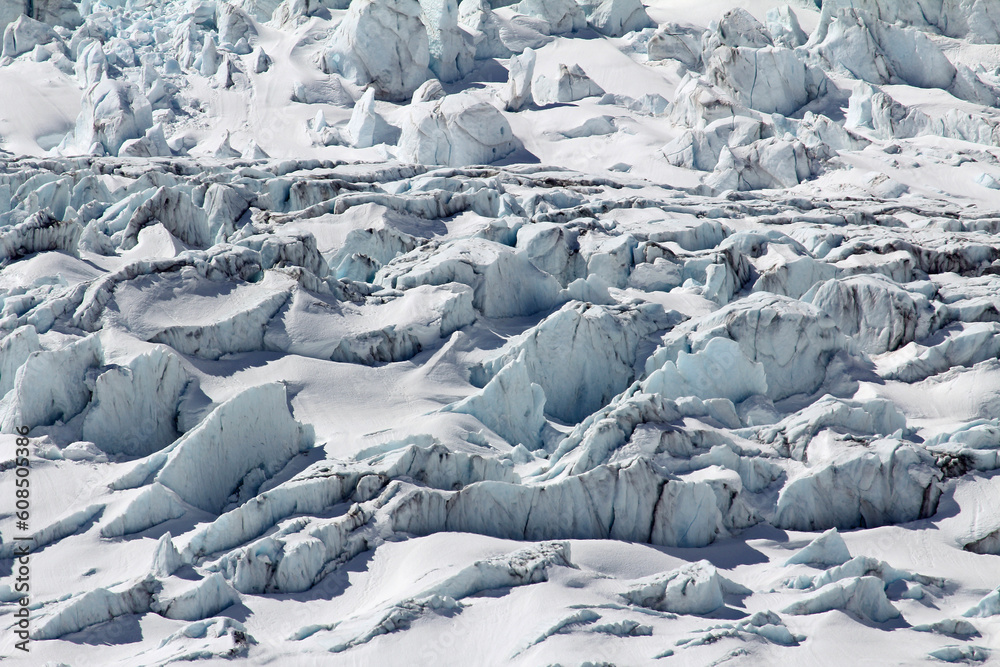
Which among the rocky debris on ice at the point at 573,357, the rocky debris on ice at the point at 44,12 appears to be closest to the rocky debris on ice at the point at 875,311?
the rocky debris on ice at the point at 573,357

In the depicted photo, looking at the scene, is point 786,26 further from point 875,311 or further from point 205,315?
point 205,315

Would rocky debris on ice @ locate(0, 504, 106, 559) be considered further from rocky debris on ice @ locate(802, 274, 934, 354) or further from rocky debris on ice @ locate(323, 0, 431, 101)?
rocky debris on ice @ locate(323, 0, 431, 101)

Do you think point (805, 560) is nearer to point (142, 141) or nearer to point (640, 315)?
point (640, 315)

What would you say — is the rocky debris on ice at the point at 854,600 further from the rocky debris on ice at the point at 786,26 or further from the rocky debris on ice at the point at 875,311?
the rocky debris on ice at the point at 786,26

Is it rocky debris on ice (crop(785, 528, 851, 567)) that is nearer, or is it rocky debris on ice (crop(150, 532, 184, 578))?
rocky debris on ice (crop(150, 532, 184, 578))

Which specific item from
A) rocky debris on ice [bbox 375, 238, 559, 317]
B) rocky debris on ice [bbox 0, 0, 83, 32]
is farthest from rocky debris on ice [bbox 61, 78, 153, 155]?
rocky debris on ice [bbox 375, 238, 559, 317]

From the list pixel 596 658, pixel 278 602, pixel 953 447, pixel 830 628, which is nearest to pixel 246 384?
pixel 278 602
